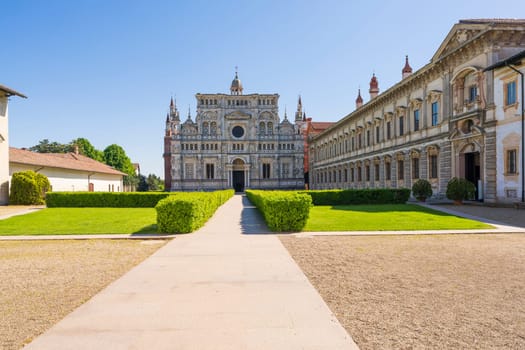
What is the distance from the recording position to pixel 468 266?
25.9 ft

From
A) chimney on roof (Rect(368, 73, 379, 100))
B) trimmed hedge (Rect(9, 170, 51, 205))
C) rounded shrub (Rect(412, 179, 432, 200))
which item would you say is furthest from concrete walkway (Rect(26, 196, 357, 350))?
chimney on roof (Rect(368, 73, 379, 100))

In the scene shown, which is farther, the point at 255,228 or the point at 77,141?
the point at 77,141

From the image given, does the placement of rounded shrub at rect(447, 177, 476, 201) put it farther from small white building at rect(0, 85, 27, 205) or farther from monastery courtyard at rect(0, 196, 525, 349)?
small white building at rect(0, 85, 27, 205)

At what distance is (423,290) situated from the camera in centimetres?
620

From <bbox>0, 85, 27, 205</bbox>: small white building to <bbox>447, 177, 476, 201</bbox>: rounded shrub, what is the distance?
36049 mm

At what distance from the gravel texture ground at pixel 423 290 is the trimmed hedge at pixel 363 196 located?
1495 cm

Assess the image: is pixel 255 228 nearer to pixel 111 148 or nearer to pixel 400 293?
pixel 400 293

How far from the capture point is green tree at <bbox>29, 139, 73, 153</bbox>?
78.4 m

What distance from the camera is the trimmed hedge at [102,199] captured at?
92.4 ft

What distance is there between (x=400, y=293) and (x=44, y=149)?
90961 mm

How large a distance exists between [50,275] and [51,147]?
279 ft

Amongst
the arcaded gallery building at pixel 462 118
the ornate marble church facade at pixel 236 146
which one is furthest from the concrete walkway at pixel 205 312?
the ornate marble church facade at pixel 236 146

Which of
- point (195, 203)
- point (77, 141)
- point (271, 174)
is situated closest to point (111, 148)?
point (77, 141)

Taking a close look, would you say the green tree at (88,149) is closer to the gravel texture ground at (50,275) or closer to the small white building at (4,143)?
the small white building at (4,143)
